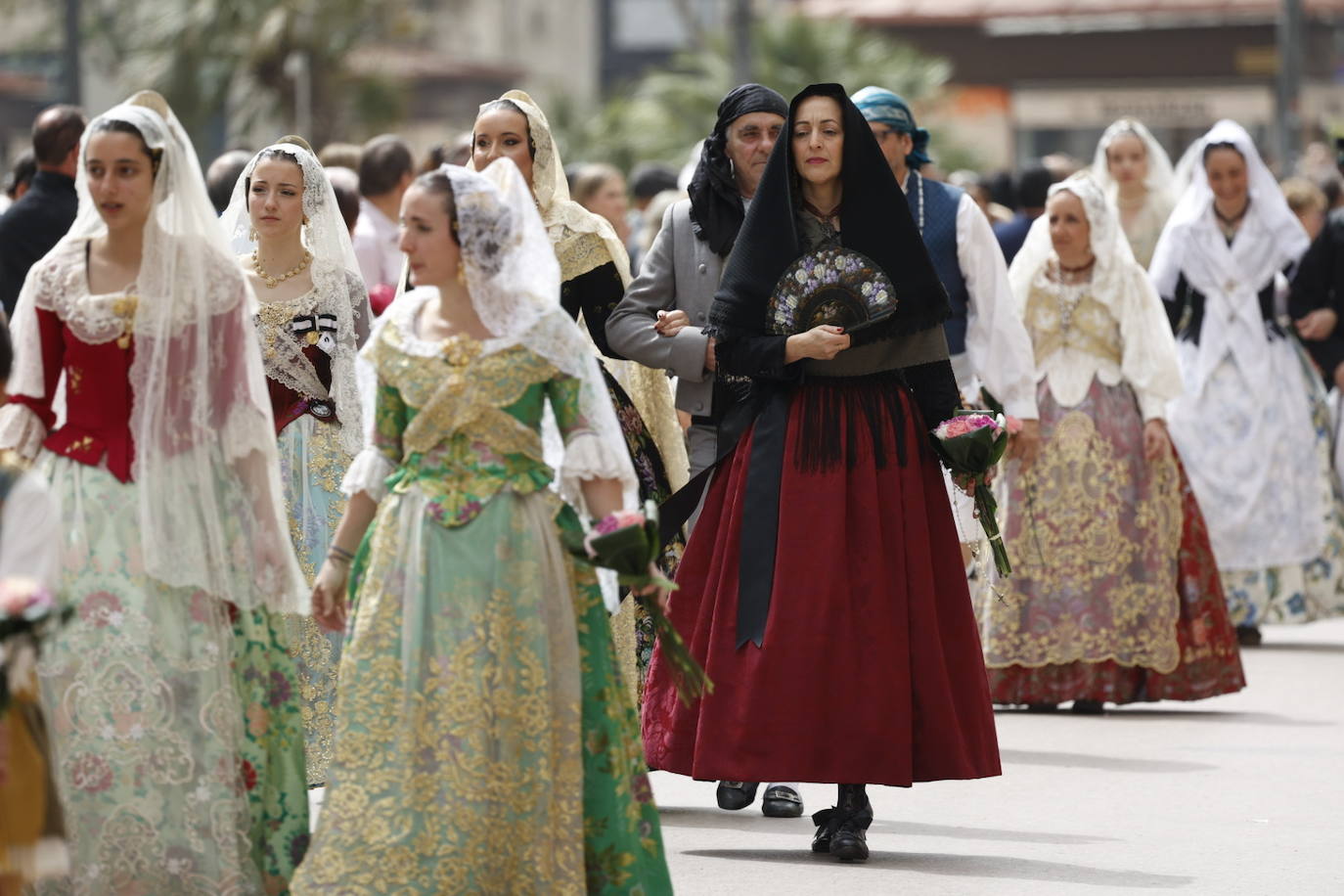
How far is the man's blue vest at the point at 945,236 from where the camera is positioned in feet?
28.5

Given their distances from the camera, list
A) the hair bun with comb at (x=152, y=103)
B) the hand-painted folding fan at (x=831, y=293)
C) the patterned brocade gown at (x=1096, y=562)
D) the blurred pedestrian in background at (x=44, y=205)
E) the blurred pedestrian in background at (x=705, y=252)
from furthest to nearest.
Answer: the patterned brocade gown at (x=1096, y=562)
the blurred pedestrian in background at (x=44, y=205)
the blurred pedestrian in background at (x=705, y=252)
the hand-painted folding fan at (x=831, y=293)
the hair bun with comb at (x=152, y=103)

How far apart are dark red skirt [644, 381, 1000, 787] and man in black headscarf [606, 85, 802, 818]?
0.55 metres

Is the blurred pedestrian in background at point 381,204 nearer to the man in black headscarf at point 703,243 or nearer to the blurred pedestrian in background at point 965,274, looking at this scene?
the blurred pedestrian in background at point 965,274

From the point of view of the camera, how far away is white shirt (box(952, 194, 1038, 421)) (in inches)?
343

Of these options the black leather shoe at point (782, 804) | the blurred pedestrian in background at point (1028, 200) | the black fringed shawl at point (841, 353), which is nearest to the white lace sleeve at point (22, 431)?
the black fringed shawl at point (841, 353)

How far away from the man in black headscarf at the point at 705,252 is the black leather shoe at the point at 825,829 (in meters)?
0.46

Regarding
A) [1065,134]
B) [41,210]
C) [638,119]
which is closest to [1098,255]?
[41,210]

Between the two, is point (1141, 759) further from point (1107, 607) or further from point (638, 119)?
point (638, 119)

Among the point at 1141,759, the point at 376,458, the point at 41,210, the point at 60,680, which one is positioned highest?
the point at 41,210

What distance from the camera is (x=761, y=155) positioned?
26.5 feet

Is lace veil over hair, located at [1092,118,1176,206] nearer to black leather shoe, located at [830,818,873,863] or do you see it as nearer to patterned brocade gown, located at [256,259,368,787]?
patterned brocade gown, located at [256,259,368,787]

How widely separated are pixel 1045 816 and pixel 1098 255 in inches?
119

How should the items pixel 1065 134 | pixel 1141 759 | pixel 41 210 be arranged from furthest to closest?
pixel 1065 134 < pixel 41 210 < pixel 1141 759

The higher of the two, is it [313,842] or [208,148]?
[208,148]
